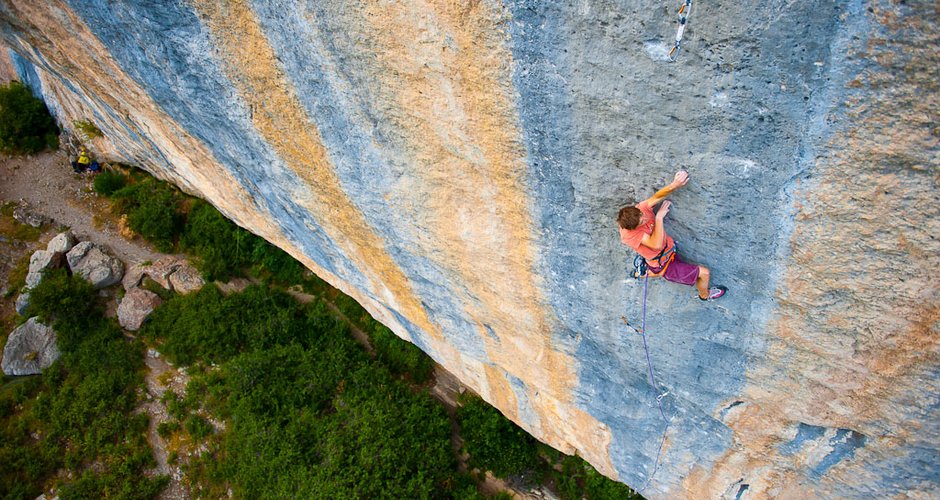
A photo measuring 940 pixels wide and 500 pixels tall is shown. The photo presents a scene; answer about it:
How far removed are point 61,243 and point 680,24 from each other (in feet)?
36.1

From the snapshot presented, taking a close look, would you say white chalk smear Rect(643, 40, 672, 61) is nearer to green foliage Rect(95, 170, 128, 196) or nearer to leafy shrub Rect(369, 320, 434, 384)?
leafy shrub Rect(369, 320, 434, 384)

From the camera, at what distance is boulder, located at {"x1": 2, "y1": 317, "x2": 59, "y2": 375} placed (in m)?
8.94

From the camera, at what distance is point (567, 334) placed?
177 inches

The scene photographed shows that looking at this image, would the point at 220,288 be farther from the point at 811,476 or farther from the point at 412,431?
the point at 811,476

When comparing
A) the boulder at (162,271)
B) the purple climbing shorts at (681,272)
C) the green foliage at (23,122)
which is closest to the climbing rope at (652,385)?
the purple climbing shorts at (681,272)

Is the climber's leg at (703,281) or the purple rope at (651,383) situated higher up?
the climber's leg at (703,281)

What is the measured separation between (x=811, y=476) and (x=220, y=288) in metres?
9.04

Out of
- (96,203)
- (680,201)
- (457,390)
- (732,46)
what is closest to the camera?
(732,46)

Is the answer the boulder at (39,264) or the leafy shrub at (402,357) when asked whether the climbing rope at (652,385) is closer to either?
the leafy shrub at (402,357)

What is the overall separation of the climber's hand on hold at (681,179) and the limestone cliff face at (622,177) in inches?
2.3

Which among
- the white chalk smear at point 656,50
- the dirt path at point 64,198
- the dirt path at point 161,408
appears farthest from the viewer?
the dirt path at point 64,198

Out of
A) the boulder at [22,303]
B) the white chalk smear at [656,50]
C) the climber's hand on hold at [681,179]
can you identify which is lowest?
the boulder at [22,303]

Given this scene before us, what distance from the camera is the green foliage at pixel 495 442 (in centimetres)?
832

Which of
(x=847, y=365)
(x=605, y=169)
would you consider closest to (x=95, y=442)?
(x=605, y=169)
